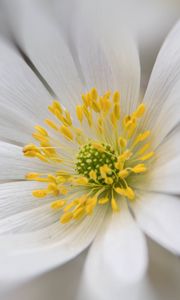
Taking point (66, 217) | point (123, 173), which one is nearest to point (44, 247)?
point (66, 217)

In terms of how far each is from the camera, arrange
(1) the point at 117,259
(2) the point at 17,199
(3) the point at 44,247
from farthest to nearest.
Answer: (2) the point at 17,199 < (3) the point at 44,247 < (1) the point at 117,259

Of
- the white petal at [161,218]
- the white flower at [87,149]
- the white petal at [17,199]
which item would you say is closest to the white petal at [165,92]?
the white flower at [87,149]

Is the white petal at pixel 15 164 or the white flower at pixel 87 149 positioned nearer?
the white flower at pixel 87 149

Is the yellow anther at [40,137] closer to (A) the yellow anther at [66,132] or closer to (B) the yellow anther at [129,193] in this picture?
(A) the yellow anther at [66,132]

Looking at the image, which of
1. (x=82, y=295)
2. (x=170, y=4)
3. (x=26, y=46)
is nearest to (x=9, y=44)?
(x=26, y=46)

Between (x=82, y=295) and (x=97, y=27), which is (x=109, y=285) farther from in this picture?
(x=97, y=27)

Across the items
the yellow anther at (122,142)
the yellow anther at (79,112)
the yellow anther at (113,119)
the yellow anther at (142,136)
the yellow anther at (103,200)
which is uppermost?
the yellow anther at (79,112)

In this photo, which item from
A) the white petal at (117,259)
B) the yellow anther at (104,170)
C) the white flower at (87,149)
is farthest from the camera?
the yellow anther at (104,170)

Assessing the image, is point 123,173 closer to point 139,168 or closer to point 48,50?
point 139,168
